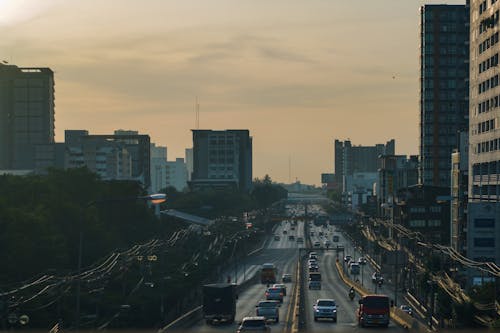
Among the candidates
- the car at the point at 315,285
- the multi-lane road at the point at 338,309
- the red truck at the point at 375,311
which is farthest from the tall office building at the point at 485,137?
the red truck at the point at 375,311

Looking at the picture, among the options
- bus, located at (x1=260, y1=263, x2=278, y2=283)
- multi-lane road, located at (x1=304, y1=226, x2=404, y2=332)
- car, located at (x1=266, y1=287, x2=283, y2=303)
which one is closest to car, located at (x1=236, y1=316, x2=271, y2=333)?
multi-lane road, located at (x1=304, y1=226, x2=404, y2=332)

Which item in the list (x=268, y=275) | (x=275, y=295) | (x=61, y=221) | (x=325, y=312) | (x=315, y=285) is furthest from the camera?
(x=268, y=275)

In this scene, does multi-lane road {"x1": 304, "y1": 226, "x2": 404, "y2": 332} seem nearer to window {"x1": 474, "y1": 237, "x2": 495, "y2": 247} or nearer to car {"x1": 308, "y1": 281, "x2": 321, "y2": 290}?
car {"x1": 308, "y1": 281, "x2": 321, "y2": 290}

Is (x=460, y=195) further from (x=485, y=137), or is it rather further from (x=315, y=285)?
(x=485, y=137)

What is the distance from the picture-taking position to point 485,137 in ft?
456

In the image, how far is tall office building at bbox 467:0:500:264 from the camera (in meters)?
134

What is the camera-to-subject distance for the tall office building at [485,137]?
134m

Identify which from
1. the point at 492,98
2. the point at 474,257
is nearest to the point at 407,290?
the point at 474,257

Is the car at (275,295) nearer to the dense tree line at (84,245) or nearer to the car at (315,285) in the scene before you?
the dense tree line at (84,245)

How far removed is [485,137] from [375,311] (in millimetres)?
54946

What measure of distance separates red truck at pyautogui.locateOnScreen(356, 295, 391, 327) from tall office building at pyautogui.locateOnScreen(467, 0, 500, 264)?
4501cm

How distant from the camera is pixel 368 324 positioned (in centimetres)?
8931

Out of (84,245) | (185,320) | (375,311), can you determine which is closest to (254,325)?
(375,311)

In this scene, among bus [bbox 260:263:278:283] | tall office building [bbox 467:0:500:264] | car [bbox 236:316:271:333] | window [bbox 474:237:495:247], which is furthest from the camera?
bus [bbox 260:263:278:283]
